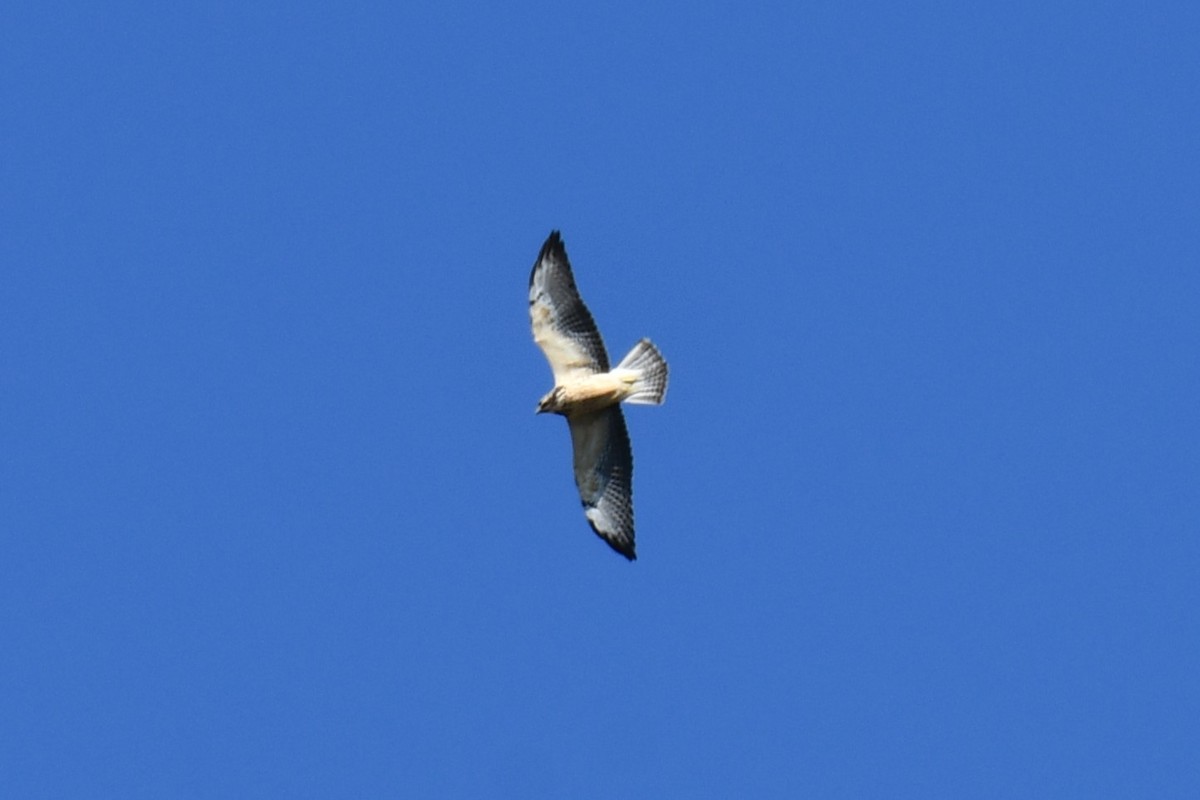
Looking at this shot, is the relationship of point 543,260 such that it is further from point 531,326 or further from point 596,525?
point 596,525

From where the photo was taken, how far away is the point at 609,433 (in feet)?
80.8

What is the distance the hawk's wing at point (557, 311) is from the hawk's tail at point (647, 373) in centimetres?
50

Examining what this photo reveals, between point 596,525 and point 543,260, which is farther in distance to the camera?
point 596,525

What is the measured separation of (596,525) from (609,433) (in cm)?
→ 111

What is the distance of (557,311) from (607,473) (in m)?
2.09

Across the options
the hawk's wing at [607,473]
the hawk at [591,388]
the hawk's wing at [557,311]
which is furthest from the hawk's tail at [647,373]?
the hawk's wing at [557,311]

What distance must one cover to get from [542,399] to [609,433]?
96 cm

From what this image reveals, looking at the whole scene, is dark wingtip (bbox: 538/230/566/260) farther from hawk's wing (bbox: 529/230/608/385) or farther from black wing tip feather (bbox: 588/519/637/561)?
black wing tip feather (bbox: 588/519/637/561)

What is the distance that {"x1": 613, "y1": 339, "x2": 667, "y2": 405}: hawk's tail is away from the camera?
24.2 metres

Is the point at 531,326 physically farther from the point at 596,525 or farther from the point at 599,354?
the point at 596,525

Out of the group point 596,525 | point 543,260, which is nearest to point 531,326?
point 543,260

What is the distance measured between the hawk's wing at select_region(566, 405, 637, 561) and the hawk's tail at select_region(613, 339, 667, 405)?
0.31 metres

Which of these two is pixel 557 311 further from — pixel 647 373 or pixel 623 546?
pixel 623 546

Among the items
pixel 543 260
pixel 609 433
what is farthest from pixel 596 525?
pixel 543 260
